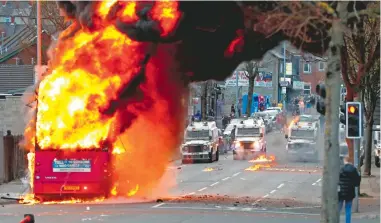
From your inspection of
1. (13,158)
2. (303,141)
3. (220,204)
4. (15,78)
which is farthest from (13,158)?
(303,141)

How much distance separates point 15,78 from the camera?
58312 mm

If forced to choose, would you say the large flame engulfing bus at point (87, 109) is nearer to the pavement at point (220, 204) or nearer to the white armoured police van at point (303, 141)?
the pavement at point (220, 204)

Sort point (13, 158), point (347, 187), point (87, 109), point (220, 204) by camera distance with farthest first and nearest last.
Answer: point (13, 158) < point (87, 109) < point (220, 204) < point (347, 187)

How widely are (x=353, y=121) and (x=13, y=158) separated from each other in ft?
63.6

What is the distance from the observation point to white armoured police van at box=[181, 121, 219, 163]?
171 feet

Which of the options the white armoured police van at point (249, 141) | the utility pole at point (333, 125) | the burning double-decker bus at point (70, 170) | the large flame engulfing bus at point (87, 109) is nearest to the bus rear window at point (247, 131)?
the white armoured police van at point (249, 141)

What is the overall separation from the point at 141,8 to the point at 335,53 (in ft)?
39.1

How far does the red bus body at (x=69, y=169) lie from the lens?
1019 inches

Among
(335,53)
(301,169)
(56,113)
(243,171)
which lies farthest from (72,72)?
(301,169)

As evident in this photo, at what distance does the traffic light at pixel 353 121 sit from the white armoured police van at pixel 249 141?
35.2 metres

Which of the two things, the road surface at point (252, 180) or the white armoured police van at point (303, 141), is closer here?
the road surface at point (252, 180)

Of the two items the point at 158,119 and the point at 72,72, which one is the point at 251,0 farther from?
the point at 158,119

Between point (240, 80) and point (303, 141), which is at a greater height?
point (240, 80)

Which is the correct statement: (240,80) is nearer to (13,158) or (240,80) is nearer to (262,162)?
(262,162)
